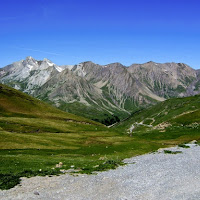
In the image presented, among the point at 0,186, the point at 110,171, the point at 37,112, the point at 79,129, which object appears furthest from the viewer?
the point at 37,112

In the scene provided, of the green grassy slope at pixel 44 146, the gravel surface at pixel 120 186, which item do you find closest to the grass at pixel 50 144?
the green grassy slope at pixel 44 146

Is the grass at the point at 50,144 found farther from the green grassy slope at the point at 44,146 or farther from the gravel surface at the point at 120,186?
the gravel surface at the point at 120,186

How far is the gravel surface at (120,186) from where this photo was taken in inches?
1019

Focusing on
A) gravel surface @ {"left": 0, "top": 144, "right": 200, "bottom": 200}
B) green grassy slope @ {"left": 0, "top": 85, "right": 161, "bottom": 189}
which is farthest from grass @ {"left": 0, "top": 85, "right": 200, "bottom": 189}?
gravel surface @ {"left": 0, "top": 144, "right": 200, "bottom": 200}

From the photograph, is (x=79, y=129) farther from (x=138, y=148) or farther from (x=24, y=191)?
(x=24, y=191)

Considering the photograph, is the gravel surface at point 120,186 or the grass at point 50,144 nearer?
the gravel surface at point 120,186

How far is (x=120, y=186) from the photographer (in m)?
29.0

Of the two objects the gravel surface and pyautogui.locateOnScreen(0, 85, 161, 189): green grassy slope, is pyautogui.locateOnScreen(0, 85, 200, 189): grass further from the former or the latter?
the gravel surface

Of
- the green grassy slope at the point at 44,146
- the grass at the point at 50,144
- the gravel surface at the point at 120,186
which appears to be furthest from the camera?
the grass at the point at 50,144

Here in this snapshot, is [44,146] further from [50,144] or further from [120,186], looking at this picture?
[120,186]

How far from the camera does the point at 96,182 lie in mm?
29938

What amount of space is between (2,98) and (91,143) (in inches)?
4054

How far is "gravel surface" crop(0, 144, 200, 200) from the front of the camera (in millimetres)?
25875

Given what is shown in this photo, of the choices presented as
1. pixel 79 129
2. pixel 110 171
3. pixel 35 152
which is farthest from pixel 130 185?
pixel 79 129
